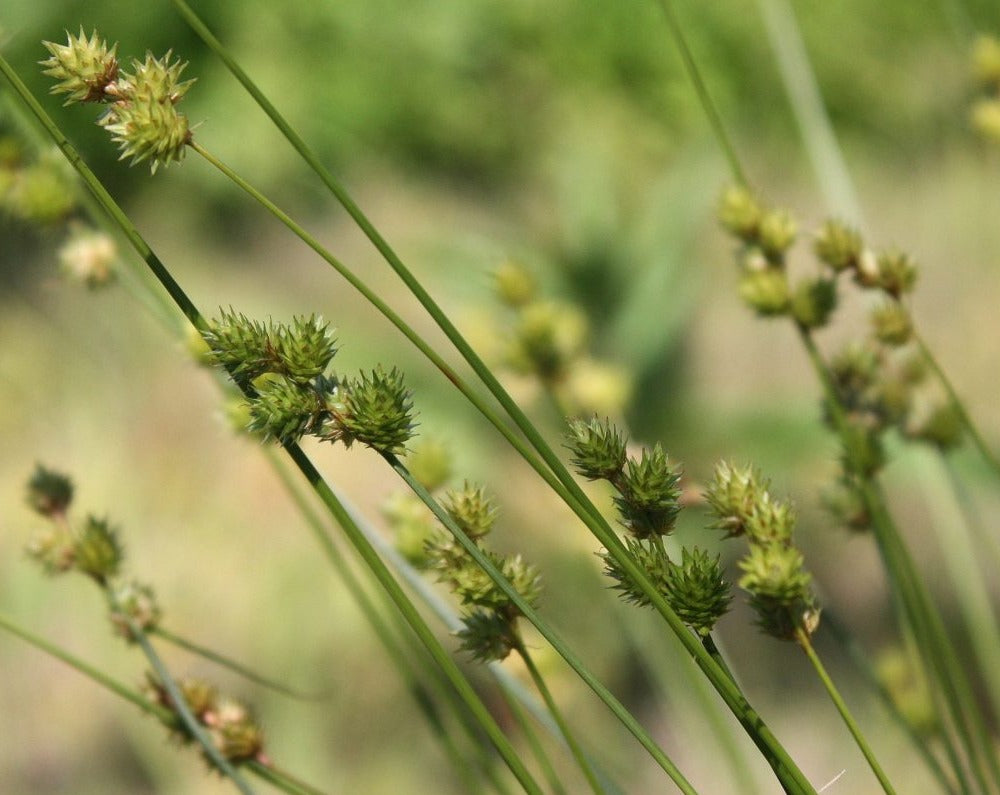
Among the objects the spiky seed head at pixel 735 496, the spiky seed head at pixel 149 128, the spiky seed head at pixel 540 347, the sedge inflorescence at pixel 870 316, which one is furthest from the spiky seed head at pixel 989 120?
the spiky seed head at pixel 149 128

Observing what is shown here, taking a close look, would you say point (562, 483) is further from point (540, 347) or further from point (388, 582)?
point (540, 347)

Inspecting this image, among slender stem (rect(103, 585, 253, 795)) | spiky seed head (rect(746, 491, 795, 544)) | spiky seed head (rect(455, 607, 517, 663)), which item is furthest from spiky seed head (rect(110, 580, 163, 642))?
spiky seed head (rect(746, 491, 795, 544))

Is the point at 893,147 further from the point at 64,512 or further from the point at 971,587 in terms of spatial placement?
the point at 64,512

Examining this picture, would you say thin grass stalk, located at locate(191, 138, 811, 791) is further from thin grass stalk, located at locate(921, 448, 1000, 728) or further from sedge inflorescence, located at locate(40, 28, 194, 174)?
thin grass stalk, located at locate(921, 448, 1000, 728)

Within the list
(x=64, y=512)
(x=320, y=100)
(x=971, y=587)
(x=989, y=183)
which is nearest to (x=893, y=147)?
(x=989, y=183)

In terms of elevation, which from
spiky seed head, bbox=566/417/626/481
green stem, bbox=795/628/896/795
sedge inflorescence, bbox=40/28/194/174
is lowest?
green stem, bbox=795/628/896/795

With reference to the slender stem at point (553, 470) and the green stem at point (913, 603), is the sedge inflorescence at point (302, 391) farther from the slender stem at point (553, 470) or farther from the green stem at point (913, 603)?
the green stem at point (913, 603)

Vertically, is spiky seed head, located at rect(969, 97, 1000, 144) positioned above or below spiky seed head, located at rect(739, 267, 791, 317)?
above
